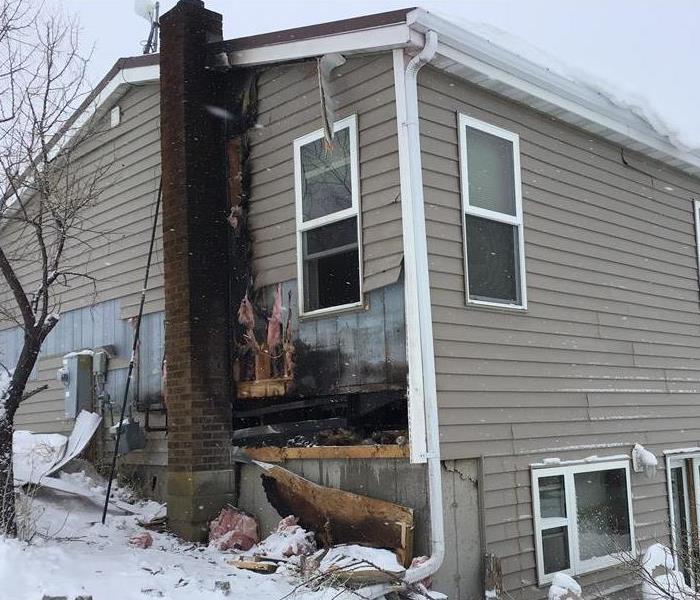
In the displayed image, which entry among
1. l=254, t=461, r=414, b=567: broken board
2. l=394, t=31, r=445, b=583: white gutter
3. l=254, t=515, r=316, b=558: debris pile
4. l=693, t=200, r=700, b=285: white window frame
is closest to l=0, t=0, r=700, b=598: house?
l=394, t=31, r=445, b=583: white gutter

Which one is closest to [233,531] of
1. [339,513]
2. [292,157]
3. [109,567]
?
[339,513]

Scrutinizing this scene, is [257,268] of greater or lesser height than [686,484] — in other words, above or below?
above

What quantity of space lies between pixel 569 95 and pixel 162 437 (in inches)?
224

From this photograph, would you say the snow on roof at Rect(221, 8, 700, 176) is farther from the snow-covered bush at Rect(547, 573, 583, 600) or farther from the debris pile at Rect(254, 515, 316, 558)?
the snow-covered bush at Rect(547, 573, 583, 600)

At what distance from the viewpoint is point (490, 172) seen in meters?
7.82

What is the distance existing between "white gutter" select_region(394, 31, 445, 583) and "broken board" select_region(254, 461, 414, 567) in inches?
9.8

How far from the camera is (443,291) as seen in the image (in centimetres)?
701

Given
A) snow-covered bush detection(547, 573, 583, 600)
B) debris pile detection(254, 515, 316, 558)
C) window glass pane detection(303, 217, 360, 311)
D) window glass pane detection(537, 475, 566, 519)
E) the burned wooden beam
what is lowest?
snow-covered bush detection(547, 573, 583, 600)

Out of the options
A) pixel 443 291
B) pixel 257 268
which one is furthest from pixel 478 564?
pixel 257 268

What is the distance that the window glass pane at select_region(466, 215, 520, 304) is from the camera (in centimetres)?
745

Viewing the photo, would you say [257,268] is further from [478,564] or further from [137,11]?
[137,11]

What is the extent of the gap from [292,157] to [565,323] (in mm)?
3213

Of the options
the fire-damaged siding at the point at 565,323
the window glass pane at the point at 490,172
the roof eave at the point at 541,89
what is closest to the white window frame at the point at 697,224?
the fire-damaged siding at the point at 565,323

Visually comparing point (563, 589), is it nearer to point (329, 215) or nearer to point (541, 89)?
point (329, 215)
